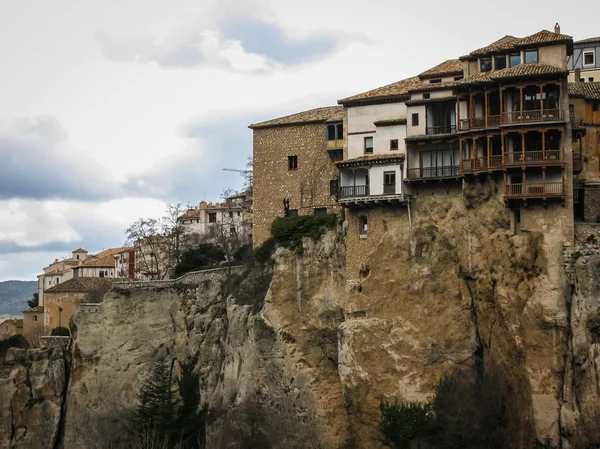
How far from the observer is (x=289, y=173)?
66.1 m

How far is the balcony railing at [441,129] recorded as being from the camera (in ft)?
188

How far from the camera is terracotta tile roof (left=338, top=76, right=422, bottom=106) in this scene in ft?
197

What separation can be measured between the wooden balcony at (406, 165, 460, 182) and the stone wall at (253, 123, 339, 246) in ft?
24.8

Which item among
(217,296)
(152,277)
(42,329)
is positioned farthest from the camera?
(42,329)

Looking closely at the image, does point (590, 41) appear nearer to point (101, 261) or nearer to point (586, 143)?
point (586, 143)

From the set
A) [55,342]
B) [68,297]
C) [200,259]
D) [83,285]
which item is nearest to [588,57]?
[200,259]

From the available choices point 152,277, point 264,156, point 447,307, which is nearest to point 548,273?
point 447,307

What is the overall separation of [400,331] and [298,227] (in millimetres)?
10212

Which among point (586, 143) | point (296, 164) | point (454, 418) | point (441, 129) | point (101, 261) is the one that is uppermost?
point (441, 129)

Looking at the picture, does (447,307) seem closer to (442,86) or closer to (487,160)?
(487,160)

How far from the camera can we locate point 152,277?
88938 millimetres

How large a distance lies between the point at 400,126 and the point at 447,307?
10.6 metres

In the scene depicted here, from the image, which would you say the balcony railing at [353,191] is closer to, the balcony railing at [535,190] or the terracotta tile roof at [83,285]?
the balcony railing at [535,190]

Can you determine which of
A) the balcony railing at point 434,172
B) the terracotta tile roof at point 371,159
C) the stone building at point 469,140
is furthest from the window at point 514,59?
the terracotta tile roof at point 371,159
